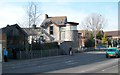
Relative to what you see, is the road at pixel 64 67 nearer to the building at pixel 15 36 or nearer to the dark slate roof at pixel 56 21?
the building at pixel 15 36

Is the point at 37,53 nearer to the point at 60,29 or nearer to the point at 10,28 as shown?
the point at 10,28

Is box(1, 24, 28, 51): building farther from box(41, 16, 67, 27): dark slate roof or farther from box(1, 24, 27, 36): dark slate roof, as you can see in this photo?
box(41, 16, 67, 27): dark slate roof

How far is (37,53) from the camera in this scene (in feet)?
165

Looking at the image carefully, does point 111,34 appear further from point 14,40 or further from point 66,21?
point 14,40

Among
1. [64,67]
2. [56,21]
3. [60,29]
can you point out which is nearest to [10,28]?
[64,67]

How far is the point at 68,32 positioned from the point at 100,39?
42423mm

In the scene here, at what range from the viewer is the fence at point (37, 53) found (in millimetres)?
46175

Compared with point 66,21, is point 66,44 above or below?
below

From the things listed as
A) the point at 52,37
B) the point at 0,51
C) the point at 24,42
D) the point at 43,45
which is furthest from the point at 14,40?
the point at 52,37

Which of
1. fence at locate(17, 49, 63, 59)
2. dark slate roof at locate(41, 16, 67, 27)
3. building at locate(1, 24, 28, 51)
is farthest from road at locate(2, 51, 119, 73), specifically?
dark slate roof at locate(41, 16, 67, 27)

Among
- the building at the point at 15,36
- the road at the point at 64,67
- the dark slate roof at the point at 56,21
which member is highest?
the dark slate roof at the point at 56,21

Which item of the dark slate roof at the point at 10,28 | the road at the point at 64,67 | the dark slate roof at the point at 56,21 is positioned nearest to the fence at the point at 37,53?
the dark slate roof at the point at 10,28

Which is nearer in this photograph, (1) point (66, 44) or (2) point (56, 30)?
(1) point (66, 44)

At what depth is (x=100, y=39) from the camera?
4734 inches
